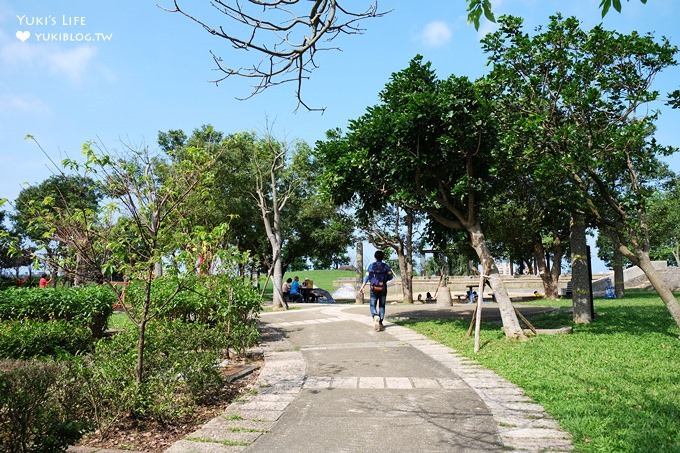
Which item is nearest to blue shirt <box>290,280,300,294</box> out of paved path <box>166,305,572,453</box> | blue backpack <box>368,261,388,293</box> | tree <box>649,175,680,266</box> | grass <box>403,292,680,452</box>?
grass <box>403,292,680,452</box>

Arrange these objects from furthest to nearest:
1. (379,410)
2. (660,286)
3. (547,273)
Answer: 1. (547,273)
2. (660,286)
3. (379,410)

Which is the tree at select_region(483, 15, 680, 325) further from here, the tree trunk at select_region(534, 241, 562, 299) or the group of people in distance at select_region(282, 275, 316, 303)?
the group of people in distance at select_region(282, 275, 316, 303)

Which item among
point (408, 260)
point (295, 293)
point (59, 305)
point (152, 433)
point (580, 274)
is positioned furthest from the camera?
point (295, 293)

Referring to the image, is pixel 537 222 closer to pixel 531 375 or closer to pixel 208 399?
pixel 531 375

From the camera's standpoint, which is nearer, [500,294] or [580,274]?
[500,294]

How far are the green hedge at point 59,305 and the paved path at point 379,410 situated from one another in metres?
4.13

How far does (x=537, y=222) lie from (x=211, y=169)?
61.2 feet

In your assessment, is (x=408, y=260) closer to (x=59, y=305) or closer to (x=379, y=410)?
(x=59, y=305)

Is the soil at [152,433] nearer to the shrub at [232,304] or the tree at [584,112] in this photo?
the shrub at [232,304]

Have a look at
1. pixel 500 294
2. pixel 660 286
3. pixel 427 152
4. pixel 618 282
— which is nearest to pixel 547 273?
pixel 618 282

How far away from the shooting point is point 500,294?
388 inches

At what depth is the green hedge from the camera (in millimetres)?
9211

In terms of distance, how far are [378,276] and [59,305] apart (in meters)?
6.84

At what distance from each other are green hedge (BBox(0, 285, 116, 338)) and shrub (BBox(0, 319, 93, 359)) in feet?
1.54
